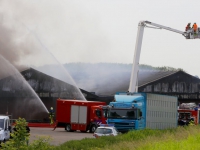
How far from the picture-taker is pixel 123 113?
3684cm

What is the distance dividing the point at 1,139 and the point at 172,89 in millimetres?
48671

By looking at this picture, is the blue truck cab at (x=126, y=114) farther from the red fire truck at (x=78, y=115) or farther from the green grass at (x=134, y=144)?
the red fire truck at (x=78, y=115)

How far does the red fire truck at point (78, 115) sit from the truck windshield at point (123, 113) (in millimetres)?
9826

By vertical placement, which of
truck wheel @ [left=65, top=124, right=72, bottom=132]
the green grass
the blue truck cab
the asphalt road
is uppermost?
the blue truck cab

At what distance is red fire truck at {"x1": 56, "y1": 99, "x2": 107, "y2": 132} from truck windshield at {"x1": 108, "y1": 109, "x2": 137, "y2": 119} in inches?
387

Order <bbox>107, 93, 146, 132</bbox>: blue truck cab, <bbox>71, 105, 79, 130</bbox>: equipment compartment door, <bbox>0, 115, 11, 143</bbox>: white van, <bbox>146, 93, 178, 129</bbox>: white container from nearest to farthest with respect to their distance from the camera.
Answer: <bbox>0, 115, 11, 143</bbox>: white van, <bbox>107, 93, 146, 132</bbox>: blue truck cab, <bbox>146, 93, 178, 129</bbox>: white container, <bbox>71, 105, 79, 130</bbox>: equipment compartment door

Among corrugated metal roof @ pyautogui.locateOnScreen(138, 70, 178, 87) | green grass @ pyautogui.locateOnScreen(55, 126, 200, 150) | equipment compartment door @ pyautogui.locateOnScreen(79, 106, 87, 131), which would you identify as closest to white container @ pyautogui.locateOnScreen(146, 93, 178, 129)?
equipment compartment door @ pyautogui.locateOnScreen(79, 106, 87, 131)

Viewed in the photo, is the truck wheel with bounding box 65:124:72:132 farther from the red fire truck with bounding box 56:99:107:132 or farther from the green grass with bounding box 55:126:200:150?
the green grass with bounding box 55:126:200:150

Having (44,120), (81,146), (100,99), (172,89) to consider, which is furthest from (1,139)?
(172,89)

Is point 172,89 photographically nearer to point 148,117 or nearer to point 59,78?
point 59,78

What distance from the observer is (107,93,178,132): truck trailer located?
120 ft

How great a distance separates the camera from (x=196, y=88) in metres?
76.1

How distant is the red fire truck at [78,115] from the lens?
4747 cm

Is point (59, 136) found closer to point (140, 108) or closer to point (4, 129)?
point (140, 108)
